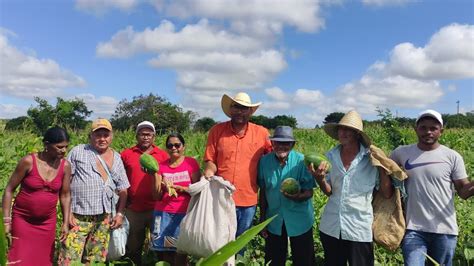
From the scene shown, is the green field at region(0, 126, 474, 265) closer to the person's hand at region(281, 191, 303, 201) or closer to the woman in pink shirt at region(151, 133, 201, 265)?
the woman in pink shirt at region(151, 133, 201, 265)

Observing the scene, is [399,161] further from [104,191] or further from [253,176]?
[104,191]

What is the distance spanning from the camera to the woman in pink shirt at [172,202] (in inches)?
151

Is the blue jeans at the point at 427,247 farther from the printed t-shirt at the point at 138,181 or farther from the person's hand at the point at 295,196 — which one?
the printed t-shirt at the point at 138,181

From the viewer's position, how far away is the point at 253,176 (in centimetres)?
378

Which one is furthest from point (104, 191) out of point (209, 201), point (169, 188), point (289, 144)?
point (289, 144)

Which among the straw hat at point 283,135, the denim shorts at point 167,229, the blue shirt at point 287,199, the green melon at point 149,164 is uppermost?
the straw hat at point 283,135

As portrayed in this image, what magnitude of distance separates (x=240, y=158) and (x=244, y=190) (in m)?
0.28

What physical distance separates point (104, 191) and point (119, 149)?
4.67 m

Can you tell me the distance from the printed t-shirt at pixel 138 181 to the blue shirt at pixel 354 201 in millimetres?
1613

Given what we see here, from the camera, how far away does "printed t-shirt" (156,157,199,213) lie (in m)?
3.83

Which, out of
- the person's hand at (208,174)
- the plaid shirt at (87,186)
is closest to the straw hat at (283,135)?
the person's hand at (208,174)

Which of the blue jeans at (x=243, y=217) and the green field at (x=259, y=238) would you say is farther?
the green field at (x=259, y=238)

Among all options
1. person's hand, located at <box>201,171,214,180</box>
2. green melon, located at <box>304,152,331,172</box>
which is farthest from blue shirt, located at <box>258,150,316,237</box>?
person's hand, located at <box>201,171,214,180</box>

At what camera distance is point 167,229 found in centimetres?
385
